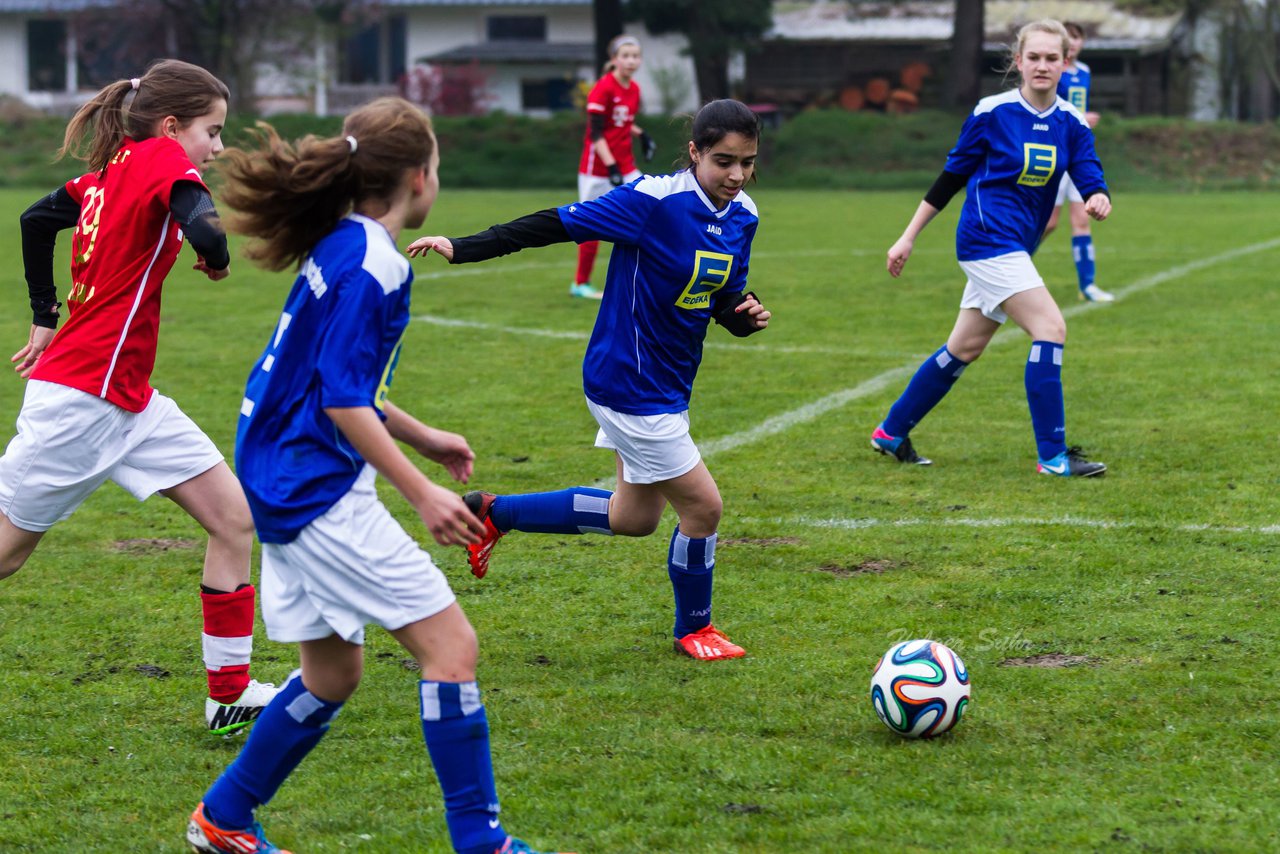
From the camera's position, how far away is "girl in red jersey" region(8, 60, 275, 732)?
4027 millimetres

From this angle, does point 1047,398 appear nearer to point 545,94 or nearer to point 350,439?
point 350,439

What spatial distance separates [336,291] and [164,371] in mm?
7387

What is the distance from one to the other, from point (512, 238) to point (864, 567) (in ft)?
6.49

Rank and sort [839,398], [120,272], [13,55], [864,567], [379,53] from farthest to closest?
1. [379,53]
2. [13,55]
3. [839,398]
4. [864,567]
5. [120,272]

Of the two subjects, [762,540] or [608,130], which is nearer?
[762,540]

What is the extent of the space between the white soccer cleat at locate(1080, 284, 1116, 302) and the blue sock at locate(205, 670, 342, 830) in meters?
10.2

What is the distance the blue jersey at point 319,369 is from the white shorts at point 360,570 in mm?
34

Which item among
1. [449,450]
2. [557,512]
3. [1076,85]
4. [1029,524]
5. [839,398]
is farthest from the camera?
[1076,85]

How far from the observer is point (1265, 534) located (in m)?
5.88

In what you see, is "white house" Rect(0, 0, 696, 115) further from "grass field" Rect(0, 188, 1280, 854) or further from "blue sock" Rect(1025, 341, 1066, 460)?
"blue sock" Rect(1025, 341, 1066, 460)

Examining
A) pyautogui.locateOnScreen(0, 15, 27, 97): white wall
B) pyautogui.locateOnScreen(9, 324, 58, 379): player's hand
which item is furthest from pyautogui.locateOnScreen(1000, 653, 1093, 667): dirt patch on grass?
pyautogui.locateOnScreen(0, 15, 27, 97): white wall

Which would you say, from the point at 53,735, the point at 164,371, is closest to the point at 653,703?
the point at 53,735

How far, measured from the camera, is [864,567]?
18.5 feet

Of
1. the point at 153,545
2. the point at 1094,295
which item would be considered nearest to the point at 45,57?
the point at 1094,295
